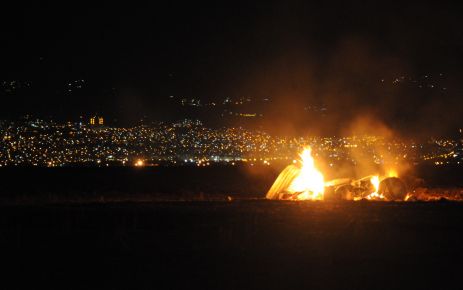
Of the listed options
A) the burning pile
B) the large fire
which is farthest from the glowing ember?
the large fire

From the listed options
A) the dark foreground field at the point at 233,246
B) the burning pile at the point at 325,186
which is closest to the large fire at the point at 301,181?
the burning pile at the point at 325,186

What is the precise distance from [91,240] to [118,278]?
2.23 meters

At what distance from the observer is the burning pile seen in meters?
16.7

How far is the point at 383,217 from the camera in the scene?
39.9 ft

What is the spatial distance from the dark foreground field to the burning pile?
2.87 meters

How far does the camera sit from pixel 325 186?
1698 centimetres

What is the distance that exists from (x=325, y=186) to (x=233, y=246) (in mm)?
7370

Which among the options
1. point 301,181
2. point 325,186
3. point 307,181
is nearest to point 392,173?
point 325,186

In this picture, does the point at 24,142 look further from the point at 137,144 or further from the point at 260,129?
the point at 260,129

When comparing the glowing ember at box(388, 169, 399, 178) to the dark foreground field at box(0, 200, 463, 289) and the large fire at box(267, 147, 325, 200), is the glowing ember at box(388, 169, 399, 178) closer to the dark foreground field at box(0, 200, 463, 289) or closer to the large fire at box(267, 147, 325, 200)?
the large fire at box(267, 147, 325, 200)

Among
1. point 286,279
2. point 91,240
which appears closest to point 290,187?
point 91,240

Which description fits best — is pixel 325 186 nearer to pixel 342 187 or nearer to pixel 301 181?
pixel 342 187

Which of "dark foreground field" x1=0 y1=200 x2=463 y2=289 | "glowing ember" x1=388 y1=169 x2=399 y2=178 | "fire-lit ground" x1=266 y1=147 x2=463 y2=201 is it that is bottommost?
"dark foreground field" x1=0 y1=200 x2=463 y2=289

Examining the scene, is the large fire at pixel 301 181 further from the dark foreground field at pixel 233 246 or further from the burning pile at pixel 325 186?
the dark foreground field at pixel 233 246
